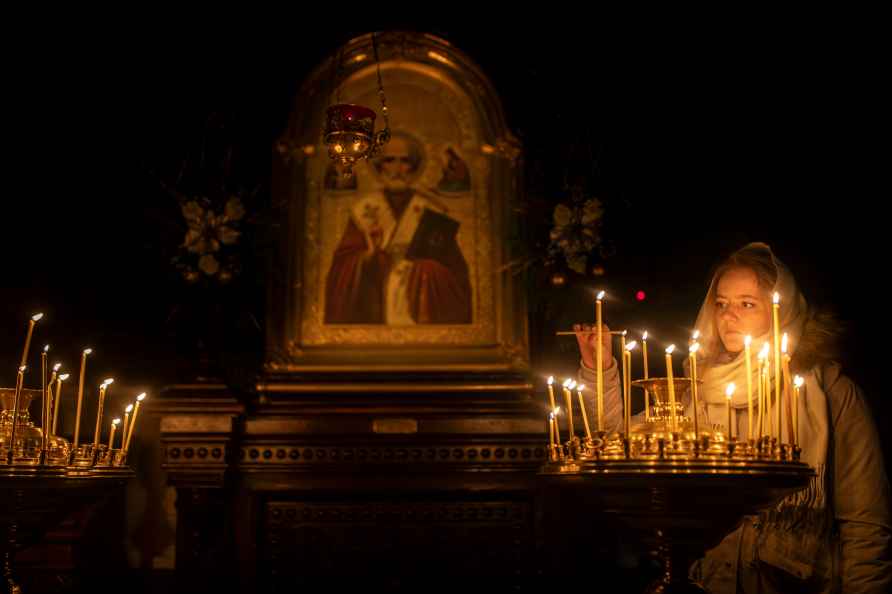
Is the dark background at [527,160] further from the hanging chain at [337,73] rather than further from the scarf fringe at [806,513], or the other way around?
the scarf fringe at [806,513]

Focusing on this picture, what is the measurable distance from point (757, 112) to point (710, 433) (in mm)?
2711

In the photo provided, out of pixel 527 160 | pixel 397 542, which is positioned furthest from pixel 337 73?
pixel 397 542

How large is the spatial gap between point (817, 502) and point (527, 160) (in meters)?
2.34

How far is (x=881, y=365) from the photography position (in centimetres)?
379

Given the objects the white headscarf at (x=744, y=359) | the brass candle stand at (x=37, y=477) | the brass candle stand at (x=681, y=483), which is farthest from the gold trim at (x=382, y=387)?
the brass candle stand at (x=681, y=483)

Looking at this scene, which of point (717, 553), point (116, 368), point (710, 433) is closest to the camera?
point (710, 433)

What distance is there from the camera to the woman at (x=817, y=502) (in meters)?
2.60

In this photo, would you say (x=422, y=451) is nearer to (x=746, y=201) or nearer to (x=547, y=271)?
(x=547, y=271)

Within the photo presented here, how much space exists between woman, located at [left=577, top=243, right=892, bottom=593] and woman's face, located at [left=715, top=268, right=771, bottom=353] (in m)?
0.05

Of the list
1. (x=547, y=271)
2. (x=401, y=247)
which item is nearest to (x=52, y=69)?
(x=401, y=247)

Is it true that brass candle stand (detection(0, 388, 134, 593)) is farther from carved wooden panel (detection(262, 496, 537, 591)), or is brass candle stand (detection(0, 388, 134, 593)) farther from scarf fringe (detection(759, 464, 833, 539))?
scarf fringe (detection(759, 464, 833, 539))

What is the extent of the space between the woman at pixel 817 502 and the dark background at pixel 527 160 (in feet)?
3.74

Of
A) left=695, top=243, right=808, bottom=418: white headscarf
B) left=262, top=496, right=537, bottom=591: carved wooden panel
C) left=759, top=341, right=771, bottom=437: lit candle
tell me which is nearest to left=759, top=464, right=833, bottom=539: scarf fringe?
left=695, top=243, right=808, bottom=418: white headscarf

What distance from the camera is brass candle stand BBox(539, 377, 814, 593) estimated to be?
1.80 meters
